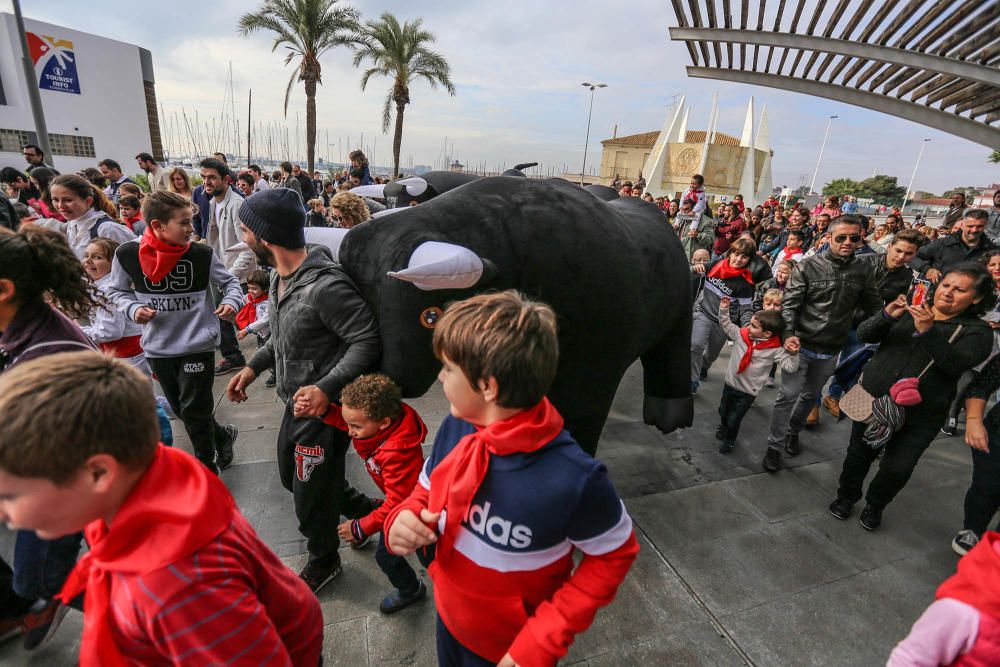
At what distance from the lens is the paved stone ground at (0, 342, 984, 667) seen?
2066 millimetres

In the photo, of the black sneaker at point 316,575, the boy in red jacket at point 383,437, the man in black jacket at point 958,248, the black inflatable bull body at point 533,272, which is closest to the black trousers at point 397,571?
the boy in red jacket at point 383,437

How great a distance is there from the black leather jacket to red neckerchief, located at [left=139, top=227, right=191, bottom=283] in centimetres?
401

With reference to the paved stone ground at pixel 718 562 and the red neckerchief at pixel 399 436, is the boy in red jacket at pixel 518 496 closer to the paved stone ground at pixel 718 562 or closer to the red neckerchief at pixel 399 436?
the red neckerchief at pixel 399 436

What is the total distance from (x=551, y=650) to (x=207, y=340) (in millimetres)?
2629

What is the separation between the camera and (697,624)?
220cm

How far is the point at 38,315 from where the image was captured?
63.9 inches

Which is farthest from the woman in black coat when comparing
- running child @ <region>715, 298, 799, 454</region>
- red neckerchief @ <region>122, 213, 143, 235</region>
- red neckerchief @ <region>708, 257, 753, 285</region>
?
red neckerchief @ <region>122, 213, 143, 235</region>

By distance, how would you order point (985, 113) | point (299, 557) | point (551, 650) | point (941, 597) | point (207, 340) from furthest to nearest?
point (985, 113) < point (207, 340) < point (299, 557) < point (941, 597) < point (551, 650)

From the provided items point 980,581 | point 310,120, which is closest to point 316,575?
point 980,581

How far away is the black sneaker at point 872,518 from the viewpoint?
2.95 m

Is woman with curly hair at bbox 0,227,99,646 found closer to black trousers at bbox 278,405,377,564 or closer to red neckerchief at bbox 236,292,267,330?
black trousers at bbox 278,405,377,564

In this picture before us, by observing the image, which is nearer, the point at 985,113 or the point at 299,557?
the point at 299,557

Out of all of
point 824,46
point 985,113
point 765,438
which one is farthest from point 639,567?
point 985,113

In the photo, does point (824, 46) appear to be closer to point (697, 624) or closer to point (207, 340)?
point (697, 624)
